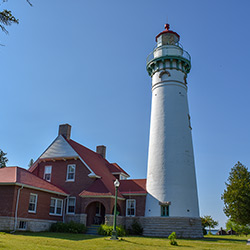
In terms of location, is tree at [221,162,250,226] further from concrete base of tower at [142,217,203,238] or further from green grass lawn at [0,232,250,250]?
green grass lawn at [0,232,250,250]

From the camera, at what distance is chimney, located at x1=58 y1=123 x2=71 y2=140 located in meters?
28.9

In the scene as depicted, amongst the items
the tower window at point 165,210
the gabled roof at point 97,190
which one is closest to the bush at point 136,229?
the tower window at point 165,210

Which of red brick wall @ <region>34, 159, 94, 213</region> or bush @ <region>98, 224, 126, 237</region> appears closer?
bush @ <region>98, 224, 126, 237</region>

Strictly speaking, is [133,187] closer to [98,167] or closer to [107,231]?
[98,167]

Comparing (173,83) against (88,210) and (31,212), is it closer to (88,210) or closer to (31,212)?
(88,210)

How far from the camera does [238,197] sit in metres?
Result: 25.0

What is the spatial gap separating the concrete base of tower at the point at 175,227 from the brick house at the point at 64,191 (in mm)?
1881

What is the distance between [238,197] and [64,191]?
15574mm

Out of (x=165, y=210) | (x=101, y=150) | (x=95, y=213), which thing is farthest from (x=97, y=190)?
(x=101, y=150)

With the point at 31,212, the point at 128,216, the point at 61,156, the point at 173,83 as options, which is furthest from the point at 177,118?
the point at 31,212

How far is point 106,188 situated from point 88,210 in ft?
9.88

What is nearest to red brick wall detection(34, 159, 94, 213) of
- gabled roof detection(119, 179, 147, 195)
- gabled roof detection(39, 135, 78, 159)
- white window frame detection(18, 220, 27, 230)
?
gabled roof detection(39, 135, 78, 159)

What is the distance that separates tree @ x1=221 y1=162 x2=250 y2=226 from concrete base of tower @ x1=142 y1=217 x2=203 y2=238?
366cm

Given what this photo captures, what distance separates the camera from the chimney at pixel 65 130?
2890 centimetres
